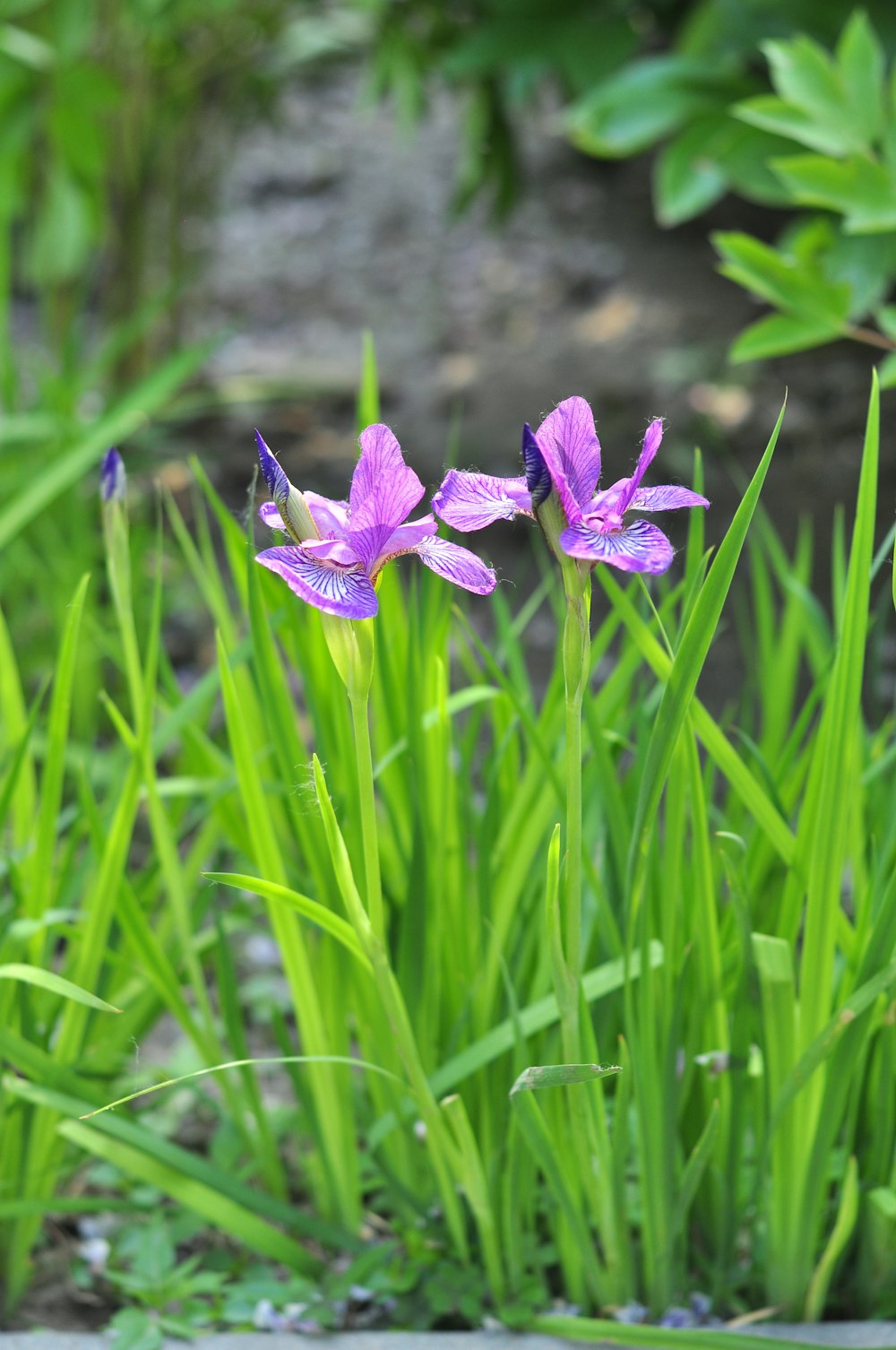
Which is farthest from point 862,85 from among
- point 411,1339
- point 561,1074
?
point 411,1339

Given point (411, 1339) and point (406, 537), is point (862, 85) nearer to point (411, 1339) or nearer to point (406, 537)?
point (406, 537)

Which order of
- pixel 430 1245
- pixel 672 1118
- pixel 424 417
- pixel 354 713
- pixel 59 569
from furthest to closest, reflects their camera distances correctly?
pixel 424 417 → pixel 59 569 → pixel 430 1245 → pixel 672 1118 → pixel 354 713

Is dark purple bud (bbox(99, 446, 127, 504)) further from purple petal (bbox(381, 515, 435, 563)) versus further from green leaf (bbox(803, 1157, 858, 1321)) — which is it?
green leaf (bbox(803, 1157, 858, 1321))

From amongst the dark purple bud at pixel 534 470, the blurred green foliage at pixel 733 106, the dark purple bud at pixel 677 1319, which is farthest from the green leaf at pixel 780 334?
the dark purple bud at pixel 677 1319

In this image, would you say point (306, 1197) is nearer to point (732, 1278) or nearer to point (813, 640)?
point (732, 1278)

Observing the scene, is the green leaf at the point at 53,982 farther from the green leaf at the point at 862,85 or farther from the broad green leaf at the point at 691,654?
the green leaf at the point at 862,85

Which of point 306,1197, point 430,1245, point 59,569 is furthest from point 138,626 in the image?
point 430,1245
